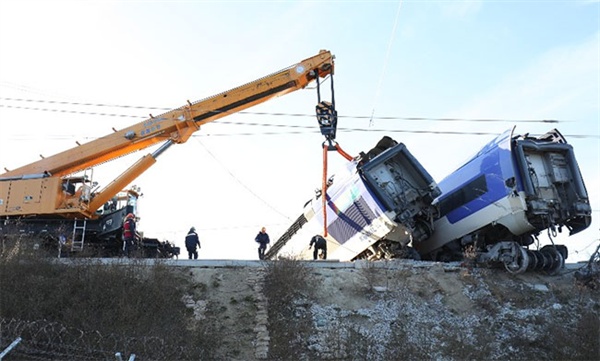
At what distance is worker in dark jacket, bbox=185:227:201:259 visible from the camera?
55.3 ft

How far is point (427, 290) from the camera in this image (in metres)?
13.3

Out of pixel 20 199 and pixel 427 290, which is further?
pixel 20 199

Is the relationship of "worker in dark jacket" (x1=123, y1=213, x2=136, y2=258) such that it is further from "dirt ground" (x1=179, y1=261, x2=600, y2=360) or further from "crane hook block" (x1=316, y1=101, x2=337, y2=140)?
"crane hook block" (x1=316, y1=101, x2=337, y2=140)

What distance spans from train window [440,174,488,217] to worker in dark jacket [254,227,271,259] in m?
5.31

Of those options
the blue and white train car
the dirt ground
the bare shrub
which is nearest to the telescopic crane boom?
the bare shrub

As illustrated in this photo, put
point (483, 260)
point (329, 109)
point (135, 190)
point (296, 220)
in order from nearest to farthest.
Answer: point (483, 260) < point (329, 109) < point (296, 220) < point (135, 190)

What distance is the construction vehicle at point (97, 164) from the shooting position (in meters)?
16.9

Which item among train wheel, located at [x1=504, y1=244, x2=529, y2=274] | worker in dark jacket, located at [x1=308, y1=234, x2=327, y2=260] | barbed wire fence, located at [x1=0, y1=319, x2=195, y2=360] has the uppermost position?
worker in dark jacket, located at [x1=308, y1=234, x2=327, y2=260]

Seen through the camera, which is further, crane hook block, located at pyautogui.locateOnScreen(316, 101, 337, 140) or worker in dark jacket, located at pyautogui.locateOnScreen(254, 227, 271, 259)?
worker in dark jacket, located at pyautogui.locateOnScreen(254, 227, 271, 259)

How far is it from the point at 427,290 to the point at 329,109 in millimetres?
5798

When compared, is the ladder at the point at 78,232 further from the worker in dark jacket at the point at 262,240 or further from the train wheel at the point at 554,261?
the train wheel at the point at 554,261

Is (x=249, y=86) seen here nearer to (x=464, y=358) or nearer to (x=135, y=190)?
(x=135, y=190)

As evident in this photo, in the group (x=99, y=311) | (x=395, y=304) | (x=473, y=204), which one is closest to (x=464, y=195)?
(x=473, y=204)

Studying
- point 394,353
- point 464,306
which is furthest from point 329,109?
point 394,353
